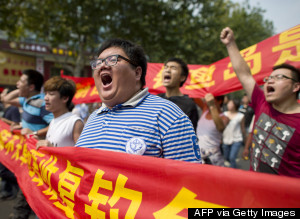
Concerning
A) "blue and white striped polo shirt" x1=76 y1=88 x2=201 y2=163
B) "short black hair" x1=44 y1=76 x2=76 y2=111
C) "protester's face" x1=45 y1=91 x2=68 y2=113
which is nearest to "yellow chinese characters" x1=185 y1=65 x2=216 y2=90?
"short black hair" x1=44 y1=76 x2=76 y2=111

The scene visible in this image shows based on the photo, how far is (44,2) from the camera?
10.7 meters

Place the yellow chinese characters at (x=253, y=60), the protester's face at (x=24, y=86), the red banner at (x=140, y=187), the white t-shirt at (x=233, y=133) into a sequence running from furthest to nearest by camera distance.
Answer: the white t-shirt at (x=233, y=133)
the protester's face at (x=24, y=86)
the yellow chinese characters at (x=253, y=60)
the red banner at (x=140, y=187)

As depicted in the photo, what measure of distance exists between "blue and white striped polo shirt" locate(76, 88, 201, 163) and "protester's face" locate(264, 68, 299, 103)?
1.00 m

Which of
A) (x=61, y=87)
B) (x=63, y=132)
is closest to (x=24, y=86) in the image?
(x=61, y=87)

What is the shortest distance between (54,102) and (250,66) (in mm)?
2274

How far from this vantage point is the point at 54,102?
2438mm

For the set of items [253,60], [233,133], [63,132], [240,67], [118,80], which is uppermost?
[253,60]

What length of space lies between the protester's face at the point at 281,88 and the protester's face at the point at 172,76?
0.95 metres

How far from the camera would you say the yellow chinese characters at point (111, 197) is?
1.21 meters

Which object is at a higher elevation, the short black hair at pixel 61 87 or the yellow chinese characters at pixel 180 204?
the short black hair at pixel 61 87

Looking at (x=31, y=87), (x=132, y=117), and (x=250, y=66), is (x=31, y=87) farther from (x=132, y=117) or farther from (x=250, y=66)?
(x=250, y=66)

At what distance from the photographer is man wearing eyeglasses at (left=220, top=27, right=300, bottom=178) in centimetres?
176

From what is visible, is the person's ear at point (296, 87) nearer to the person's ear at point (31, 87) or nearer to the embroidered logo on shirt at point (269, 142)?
the embroidered logo on shirt at point (269, 142)

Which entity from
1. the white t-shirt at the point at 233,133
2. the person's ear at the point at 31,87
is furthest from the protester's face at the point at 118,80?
the white t-shirt at the point at 233,133
